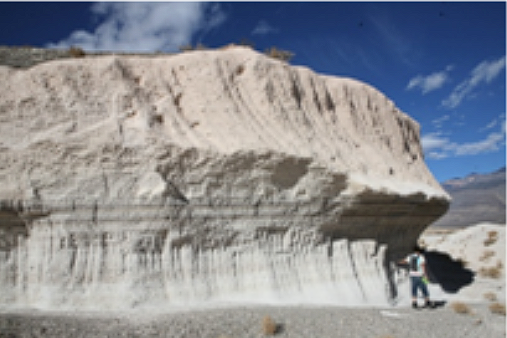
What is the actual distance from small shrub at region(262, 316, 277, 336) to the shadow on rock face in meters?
8.13

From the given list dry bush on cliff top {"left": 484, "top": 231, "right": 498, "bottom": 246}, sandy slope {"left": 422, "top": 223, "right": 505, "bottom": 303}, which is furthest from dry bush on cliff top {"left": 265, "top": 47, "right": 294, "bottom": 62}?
dry bush on cliff top {"left": 484, "top": 231, "right": 498, "bottom": 246}

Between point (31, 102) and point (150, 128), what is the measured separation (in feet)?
7.69

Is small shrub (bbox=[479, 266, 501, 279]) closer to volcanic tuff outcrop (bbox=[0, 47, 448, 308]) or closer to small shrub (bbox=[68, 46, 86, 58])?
volcanic tuff outcrop (bbox=[0, 47, 448, 308])

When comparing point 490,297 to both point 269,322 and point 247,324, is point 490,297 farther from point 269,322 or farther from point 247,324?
point 247,324

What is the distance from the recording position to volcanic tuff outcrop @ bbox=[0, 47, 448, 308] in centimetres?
699

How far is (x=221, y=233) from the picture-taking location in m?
7.89

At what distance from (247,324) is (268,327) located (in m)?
0.37

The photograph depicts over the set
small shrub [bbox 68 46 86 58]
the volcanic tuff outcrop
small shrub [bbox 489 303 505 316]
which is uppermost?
small shrub [bbox 68 46 86 58]

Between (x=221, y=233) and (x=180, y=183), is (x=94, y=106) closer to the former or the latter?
(x=180, y=183)

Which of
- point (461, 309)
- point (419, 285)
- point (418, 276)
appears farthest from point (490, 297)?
point (418, 276)

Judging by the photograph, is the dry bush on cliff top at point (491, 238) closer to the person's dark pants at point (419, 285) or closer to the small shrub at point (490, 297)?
the small shrub at point (490, 297)

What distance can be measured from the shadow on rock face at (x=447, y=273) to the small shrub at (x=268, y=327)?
26.7ft

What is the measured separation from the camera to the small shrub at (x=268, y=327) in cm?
609

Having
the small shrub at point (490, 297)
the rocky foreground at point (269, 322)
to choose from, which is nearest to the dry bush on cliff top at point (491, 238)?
the small shrub at point (490, 297)
